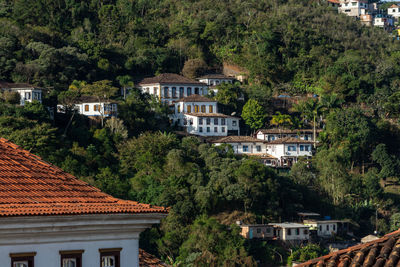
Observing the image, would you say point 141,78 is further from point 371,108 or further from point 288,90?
point 371,108

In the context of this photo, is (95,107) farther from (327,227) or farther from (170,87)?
(327,227)

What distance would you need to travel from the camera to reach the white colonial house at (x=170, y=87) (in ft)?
392

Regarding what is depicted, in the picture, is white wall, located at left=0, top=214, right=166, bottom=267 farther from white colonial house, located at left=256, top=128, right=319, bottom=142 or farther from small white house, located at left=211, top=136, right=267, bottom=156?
white colonial house, located at left=256, top=128, right=319, bottom=142

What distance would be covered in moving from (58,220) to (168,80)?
108m

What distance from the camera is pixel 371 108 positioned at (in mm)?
124688

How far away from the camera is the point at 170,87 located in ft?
396

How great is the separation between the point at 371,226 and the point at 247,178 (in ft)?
51.0

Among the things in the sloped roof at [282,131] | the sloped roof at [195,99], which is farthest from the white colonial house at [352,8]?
the sloped roof at [195,99]

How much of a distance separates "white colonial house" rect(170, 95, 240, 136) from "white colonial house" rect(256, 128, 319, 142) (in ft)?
12.1

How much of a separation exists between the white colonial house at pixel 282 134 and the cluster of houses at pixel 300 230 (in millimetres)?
22277

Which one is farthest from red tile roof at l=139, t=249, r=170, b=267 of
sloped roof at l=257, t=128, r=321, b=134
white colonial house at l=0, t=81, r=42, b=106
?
sloped roof at l=257, t=128, r=321, b=134

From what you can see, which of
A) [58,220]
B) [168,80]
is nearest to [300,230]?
[168,80]

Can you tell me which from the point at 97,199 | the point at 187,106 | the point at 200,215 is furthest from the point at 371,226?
the point at 97,199

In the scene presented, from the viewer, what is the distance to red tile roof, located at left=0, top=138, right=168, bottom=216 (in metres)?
12.9
